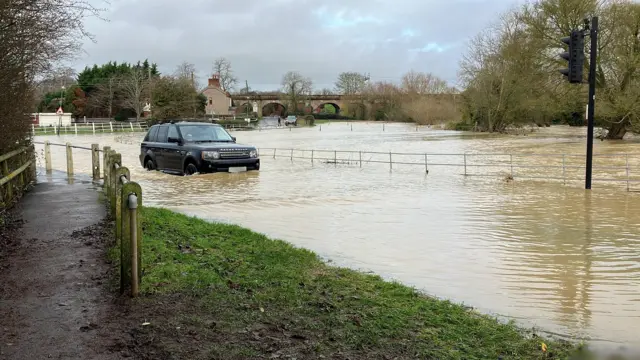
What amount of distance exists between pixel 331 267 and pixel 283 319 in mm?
2335

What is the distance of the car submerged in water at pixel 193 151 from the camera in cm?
1691

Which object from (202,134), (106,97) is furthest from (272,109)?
(202,134)

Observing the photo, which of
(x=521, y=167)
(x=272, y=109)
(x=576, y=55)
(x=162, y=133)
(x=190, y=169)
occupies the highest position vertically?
(x=272, y=109)

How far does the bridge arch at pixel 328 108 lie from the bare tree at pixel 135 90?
182 feet

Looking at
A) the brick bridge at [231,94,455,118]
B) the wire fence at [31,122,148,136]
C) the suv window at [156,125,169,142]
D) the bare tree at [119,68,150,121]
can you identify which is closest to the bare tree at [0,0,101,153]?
the suv window at [156,125,169,142]

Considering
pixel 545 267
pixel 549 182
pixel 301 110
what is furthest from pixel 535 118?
pixel 301 110

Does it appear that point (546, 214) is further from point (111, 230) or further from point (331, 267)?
point (111, 230)

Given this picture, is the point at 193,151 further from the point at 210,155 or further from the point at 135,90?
the point at 135,90

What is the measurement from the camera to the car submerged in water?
16.9 m

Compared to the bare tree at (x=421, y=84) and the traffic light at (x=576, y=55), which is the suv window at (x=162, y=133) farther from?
the bare tree at (x=421, y=84)

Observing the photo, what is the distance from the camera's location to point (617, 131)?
4491 cm

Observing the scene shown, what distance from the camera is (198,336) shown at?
4.17 metres

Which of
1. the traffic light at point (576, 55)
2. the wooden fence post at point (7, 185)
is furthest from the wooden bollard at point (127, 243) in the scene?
the traffic light at point (576, 55)

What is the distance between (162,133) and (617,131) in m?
39.0
